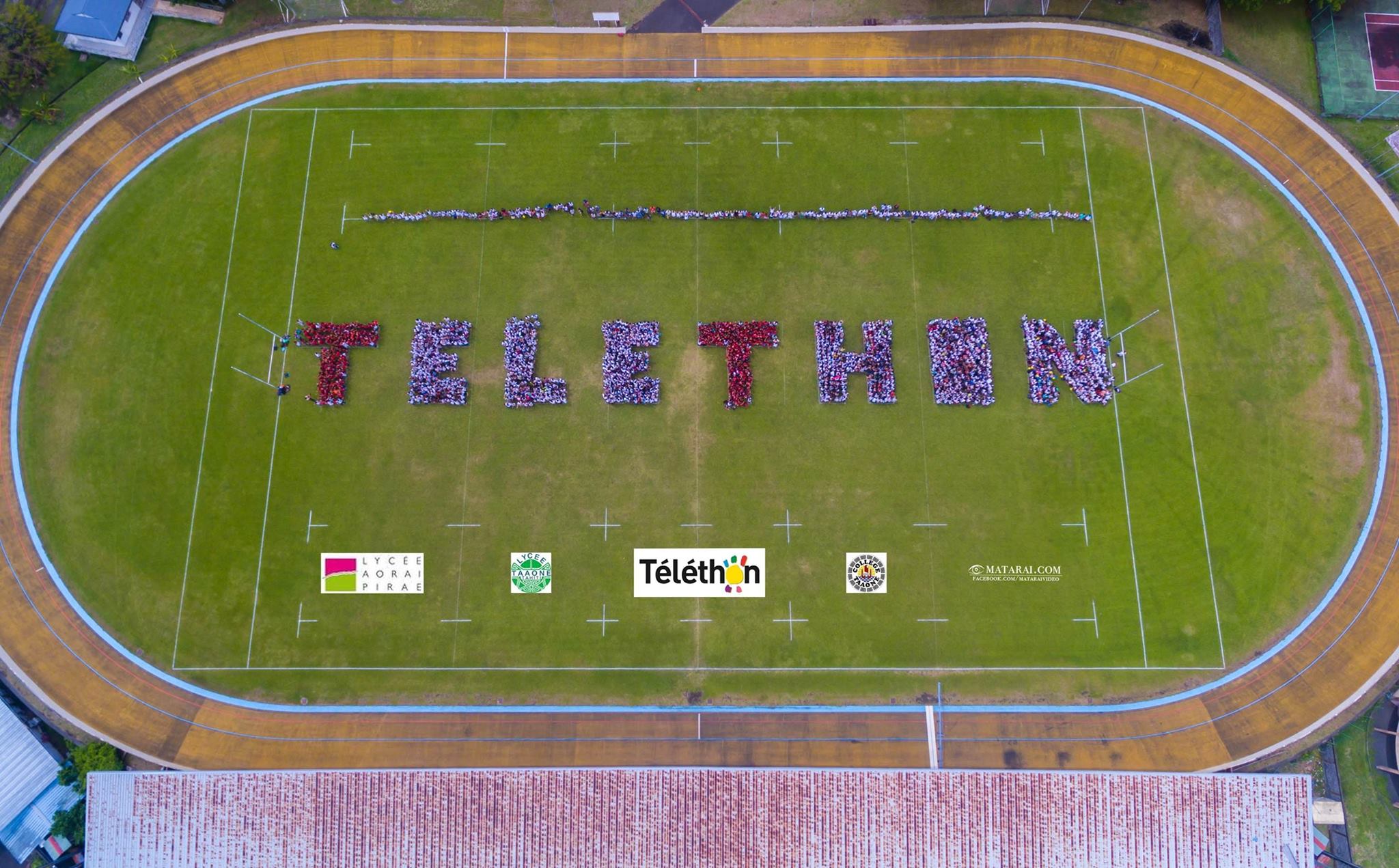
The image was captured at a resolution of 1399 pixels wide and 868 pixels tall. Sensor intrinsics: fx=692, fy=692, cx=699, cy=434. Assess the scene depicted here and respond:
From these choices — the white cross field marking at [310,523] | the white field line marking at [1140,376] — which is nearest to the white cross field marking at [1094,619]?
the white field line marking at [1140,376]

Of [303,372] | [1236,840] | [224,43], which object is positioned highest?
[224,43]

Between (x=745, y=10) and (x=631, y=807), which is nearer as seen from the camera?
(x=631, y=807)

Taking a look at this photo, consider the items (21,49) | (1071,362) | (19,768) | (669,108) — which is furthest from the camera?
(669,108)

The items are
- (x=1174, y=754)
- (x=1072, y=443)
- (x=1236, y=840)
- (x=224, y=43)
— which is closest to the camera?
(x=1236, y=840)

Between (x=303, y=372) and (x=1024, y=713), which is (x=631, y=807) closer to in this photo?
(x=1024, y=713)

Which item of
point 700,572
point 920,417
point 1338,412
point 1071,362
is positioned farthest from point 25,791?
point 1338,412

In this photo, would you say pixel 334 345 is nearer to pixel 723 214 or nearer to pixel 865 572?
pixel 723 214

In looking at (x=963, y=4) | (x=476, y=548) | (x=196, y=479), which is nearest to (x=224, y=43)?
(x=196, y=479)
